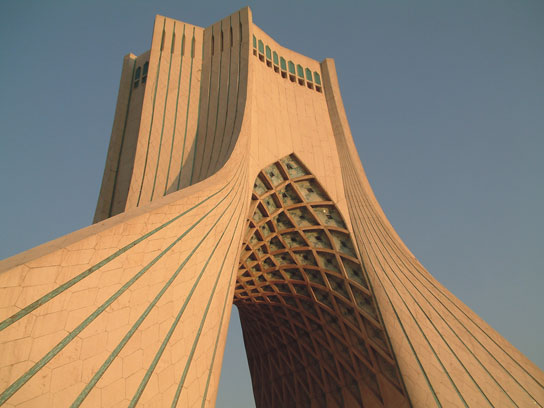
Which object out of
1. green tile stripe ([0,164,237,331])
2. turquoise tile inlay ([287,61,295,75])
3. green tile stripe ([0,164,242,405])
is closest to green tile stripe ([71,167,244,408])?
green tile stripe ([0,164,242,405])

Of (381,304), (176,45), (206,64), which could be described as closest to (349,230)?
(381,304)

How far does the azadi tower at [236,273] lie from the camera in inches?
188

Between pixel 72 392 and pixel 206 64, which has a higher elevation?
pixel 206 64

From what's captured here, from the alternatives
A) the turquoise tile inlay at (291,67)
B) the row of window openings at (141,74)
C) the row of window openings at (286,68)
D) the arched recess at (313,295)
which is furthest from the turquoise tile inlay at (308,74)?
the row of window openings at (141,74)

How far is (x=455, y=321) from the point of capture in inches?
402

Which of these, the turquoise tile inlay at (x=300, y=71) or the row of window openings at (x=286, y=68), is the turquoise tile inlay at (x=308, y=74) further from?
the turquoise tile inlay at (x=300, y=71)

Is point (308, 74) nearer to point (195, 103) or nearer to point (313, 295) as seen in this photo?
point (195, 103)

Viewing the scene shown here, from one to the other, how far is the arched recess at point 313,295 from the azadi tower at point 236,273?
0.06m

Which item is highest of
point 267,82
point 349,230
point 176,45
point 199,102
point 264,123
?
point 176,45

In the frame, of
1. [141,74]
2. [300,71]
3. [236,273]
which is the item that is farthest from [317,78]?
[236,273]

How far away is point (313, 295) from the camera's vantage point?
44.1 ft

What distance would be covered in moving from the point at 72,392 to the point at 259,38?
13.3 meters

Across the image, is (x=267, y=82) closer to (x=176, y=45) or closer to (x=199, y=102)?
(x=199, y=102)

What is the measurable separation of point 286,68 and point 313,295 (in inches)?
324
